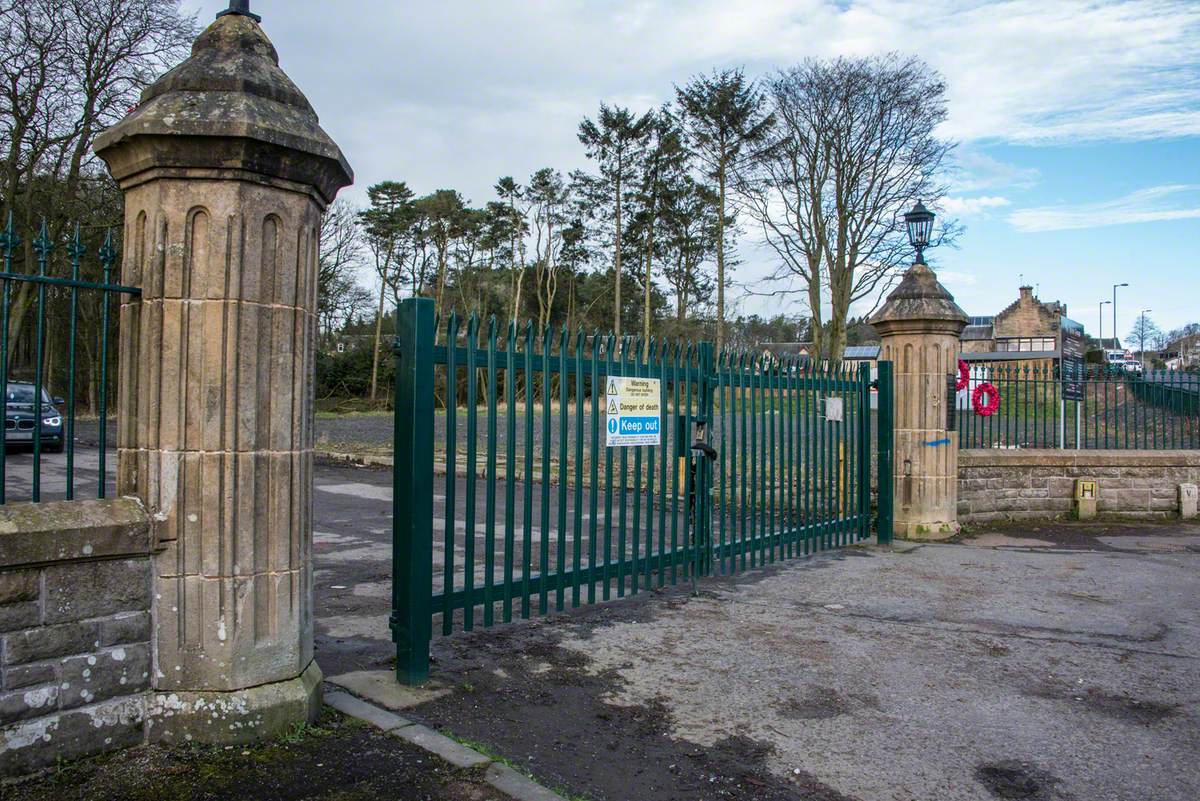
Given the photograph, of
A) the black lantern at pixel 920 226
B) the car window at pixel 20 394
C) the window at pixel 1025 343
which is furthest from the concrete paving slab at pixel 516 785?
the window at pixel 1025 343

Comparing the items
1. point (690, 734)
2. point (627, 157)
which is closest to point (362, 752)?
point (690, 734)

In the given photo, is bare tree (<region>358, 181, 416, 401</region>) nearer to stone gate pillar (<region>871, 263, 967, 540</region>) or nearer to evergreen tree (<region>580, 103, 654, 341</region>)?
evergreen tree (<region>580, 103, 654, 341</region>)

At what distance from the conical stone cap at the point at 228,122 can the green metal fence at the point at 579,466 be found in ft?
3.36

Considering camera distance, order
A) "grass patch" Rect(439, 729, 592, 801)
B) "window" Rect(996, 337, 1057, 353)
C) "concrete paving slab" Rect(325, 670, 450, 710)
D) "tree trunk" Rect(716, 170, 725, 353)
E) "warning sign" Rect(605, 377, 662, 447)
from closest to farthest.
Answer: "grass patch" Rect(439, 729, 592, 801) → "concrete paving slab" Rect(325, 670, 450, 710) → "warning sign" Rect(605, 377, 662, 447) → "tree trunk" Rect(716, 170, 725, 353) → "window" Rect(996, 337, 1057, 353)

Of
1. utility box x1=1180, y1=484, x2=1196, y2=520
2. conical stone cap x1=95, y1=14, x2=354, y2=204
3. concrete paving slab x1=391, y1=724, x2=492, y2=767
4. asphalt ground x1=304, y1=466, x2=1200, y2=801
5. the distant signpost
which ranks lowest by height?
asphalt ground x1=304, y1=466, x2=1200, y2=801

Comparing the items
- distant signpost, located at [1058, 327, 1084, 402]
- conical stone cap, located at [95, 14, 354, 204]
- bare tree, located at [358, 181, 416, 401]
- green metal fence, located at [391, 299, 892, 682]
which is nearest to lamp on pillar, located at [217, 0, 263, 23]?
conical stone cap, located at [95, 14, 354, 204]

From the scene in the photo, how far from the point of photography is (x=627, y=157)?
1326 inches

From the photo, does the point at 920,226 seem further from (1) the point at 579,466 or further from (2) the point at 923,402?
(1) the point at 579,466

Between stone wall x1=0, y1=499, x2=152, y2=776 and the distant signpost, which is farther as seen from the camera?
the distant signpost

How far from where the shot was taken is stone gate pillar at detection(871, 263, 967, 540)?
10.3 metres

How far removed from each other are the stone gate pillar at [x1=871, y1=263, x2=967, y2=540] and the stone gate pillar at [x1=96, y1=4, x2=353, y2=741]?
829 centimetres

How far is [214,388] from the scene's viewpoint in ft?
11.9

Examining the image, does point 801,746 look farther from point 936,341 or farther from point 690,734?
point 936,341

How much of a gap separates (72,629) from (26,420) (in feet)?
52.9
